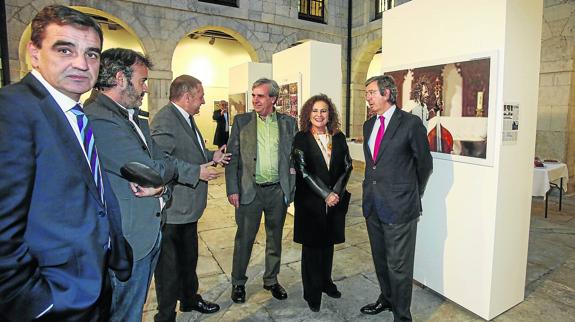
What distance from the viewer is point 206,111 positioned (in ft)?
46.0

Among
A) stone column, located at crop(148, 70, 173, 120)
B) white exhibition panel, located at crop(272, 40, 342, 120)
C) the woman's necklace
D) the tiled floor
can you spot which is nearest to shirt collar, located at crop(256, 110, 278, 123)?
the woman's necklace

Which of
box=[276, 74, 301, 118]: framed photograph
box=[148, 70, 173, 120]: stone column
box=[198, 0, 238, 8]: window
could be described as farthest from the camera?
box=[198, 0, 238, 8]: window

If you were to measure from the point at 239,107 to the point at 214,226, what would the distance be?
4739mm

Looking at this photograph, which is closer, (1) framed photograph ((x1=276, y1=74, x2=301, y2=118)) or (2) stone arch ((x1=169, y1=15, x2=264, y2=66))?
(1) framed photograph ((x1=276, y1=74, x2=301, y2=118))

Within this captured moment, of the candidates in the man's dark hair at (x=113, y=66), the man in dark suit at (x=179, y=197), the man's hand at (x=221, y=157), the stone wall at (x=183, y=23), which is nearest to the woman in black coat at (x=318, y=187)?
the man's hand at (x=221, y=157)

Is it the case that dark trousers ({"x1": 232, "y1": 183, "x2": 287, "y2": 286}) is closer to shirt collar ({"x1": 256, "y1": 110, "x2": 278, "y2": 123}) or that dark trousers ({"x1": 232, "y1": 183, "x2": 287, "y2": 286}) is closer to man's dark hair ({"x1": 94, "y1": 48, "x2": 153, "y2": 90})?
shirt collar ({"x1": 256, "y1": 110, "x2": 278, "y2": 123})

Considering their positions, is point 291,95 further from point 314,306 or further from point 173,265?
point 173,265

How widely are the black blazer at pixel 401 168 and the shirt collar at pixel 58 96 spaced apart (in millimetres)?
2061

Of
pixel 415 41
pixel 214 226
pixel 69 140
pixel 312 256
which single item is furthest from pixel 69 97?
pixel 214 226

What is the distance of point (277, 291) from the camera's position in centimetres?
321

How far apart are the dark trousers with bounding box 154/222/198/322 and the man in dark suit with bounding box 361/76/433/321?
1.55 m

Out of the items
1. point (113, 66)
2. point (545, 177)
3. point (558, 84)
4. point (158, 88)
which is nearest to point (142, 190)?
point (113, 66)

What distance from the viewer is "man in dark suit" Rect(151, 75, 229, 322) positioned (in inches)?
103

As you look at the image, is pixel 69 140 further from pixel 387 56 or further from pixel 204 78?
pixel 204 78
